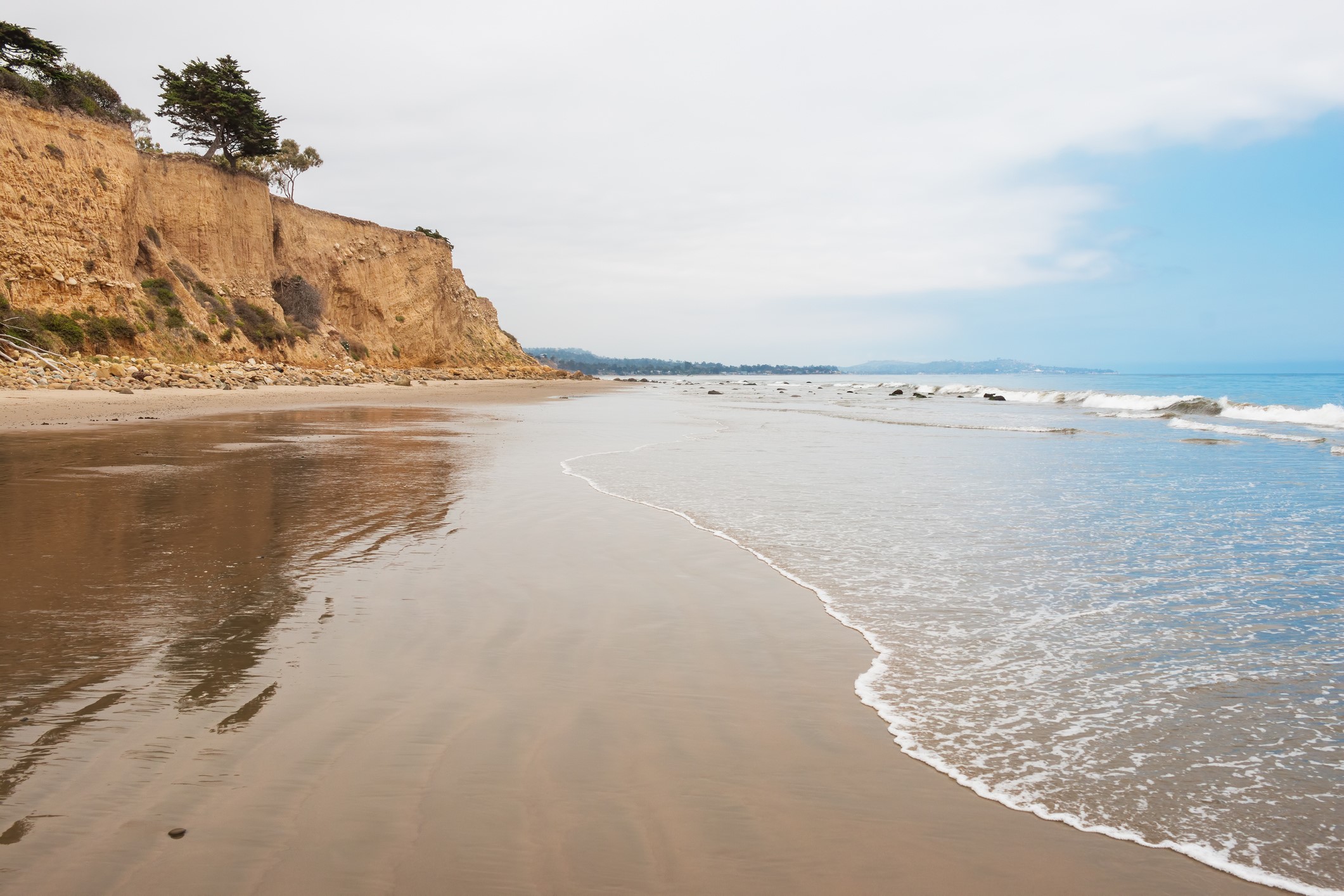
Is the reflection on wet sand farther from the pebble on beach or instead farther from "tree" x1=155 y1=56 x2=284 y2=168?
"tree" x1=155 y1=56 x2=284 y2=168

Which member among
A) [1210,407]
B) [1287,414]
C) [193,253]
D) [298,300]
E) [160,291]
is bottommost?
[1287,414]

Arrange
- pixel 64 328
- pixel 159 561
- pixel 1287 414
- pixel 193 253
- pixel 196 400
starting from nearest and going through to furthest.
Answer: pixel 159 561
pixel 196 400
pixel 64 328
pixel 1287 414
pixel 193 253

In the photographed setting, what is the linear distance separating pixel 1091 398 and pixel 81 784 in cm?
4619

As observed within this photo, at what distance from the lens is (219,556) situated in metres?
5.98

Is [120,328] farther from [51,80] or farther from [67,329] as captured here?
[51,80]

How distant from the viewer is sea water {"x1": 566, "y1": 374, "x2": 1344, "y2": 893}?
2.90 m

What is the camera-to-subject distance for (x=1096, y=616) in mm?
5043

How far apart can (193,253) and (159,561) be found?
4055 centimetres

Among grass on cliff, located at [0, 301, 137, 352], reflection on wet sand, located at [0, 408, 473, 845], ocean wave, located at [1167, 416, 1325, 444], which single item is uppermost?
grass on cliff, located at [0, 301, 137, 352]

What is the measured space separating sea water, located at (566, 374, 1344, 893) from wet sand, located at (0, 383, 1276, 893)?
0.30 metres

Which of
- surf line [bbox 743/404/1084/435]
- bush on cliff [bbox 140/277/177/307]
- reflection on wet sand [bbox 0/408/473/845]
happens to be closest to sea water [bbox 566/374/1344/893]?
reflection on wet sand [bbox 0/408/473/845]

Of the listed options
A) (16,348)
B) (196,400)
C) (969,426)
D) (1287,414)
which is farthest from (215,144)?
(1287,414)

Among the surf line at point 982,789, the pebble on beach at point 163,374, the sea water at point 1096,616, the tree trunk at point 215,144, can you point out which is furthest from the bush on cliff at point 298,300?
the surf line at point 982,789

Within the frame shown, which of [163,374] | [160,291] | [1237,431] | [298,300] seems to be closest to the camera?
[1237,431]
